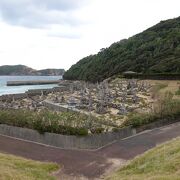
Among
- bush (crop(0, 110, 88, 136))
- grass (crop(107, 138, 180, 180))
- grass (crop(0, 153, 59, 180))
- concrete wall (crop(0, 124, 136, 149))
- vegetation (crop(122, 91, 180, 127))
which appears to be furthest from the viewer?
vegetation (crop(122, 91, 180, 127))

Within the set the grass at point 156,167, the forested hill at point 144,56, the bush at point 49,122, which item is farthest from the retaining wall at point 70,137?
the forested hill at point 144,56

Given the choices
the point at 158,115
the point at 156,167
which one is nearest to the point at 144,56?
the point at 158,115

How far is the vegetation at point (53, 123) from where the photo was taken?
27.2 metres

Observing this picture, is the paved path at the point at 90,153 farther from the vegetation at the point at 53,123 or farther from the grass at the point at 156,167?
the grass at the point at 156,167

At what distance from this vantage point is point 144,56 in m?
113

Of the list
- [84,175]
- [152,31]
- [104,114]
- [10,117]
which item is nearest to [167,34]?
[152,31]

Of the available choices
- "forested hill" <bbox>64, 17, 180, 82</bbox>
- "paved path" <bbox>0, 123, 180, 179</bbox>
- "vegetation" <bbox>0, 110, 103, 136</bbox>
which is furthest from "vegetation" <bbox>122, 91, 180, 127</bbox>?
"forested hill" <bbox>64, 17, 180, 82</bbox>

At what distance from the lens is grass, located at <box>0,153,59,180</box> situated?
17.0m

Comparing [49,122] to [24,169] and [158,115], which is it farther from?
[158,115]

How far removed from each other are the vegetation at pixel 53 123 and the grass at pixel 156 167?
7199 millimetres

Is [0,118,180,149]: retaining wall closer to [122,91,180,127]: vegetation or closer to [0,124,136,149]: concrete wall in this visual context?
[0,124,136,149]: concrete wall

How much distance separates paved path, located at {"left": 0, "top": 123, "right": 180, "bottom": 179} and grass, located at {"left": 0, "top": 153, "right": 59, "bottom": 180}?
1.19 metres

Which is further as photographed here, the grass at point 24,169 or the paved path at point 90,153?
the paved path at point 90,153

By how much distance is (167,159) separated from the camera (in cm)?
1791
